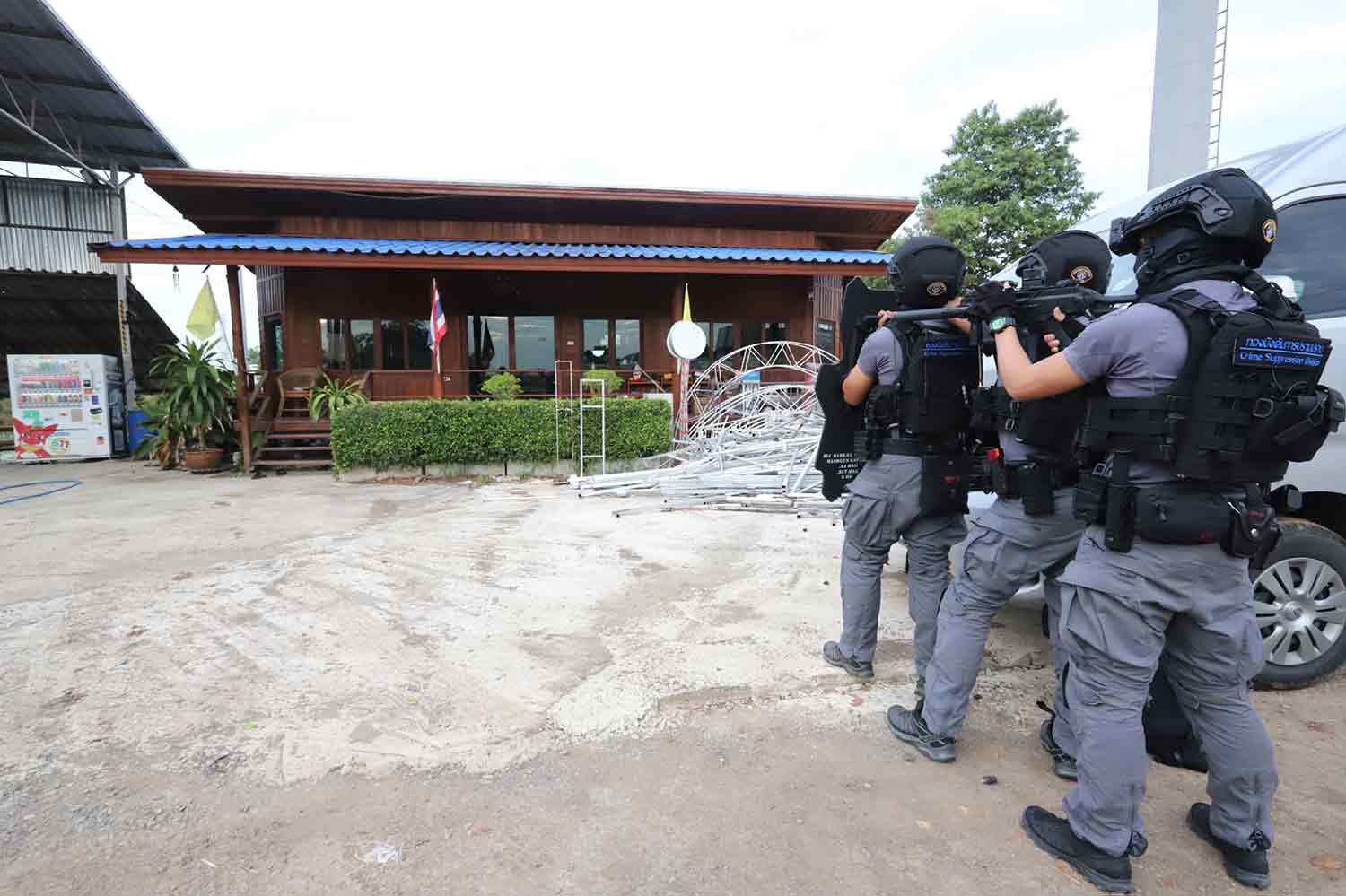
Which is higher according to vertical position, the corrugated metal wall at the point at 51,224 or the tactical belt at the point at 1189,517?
the corrugated metal wall at the point at 51,224

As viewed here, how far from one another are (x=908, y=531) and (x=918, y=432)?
1.52ft

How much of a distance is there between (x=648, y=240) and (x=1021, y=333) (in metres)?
12.6

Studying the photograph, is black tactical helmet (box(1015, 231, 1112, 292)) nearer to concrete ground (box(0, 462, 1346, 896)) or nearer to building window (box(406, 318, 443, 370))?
concrete ground (box(0, 462, 1346, 896))

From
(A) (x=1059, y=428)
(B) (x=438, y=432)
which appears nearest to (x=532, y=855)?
(A) (x=1059, y=428)

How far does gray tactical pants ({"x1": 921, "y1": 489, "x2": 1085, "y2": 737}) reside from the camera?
2328 mm

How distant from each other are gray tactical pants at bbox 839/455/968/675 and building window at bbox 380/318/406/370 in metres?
12.1

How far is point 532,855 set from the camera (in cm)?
201

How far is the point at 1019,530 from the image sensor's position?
7.63ft

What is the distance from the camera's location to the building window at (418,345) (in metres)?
13.3

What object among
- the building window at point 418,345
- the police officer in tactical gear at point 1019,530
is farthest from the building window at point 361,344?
the police officer in tactical gear at point 1019,530

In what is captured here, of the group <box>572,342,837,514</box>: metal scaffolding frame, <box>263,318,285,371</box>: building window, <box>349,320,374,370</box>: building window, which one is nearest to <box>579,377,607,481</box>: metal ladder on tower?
<box>572,342,837,514</box>: metal scaffolding frame

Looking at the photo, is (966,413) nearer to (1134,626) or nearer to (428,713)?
(1134,626)

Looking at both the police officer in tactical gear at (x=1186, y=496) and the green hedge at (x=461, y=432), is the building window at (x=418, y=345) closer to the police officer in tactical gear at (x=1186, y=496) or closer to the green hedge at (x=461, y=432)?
the green hedge at (x=461, y=432)

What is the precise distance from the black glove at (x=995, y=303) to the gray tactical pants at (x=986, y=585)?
67 centimetres
